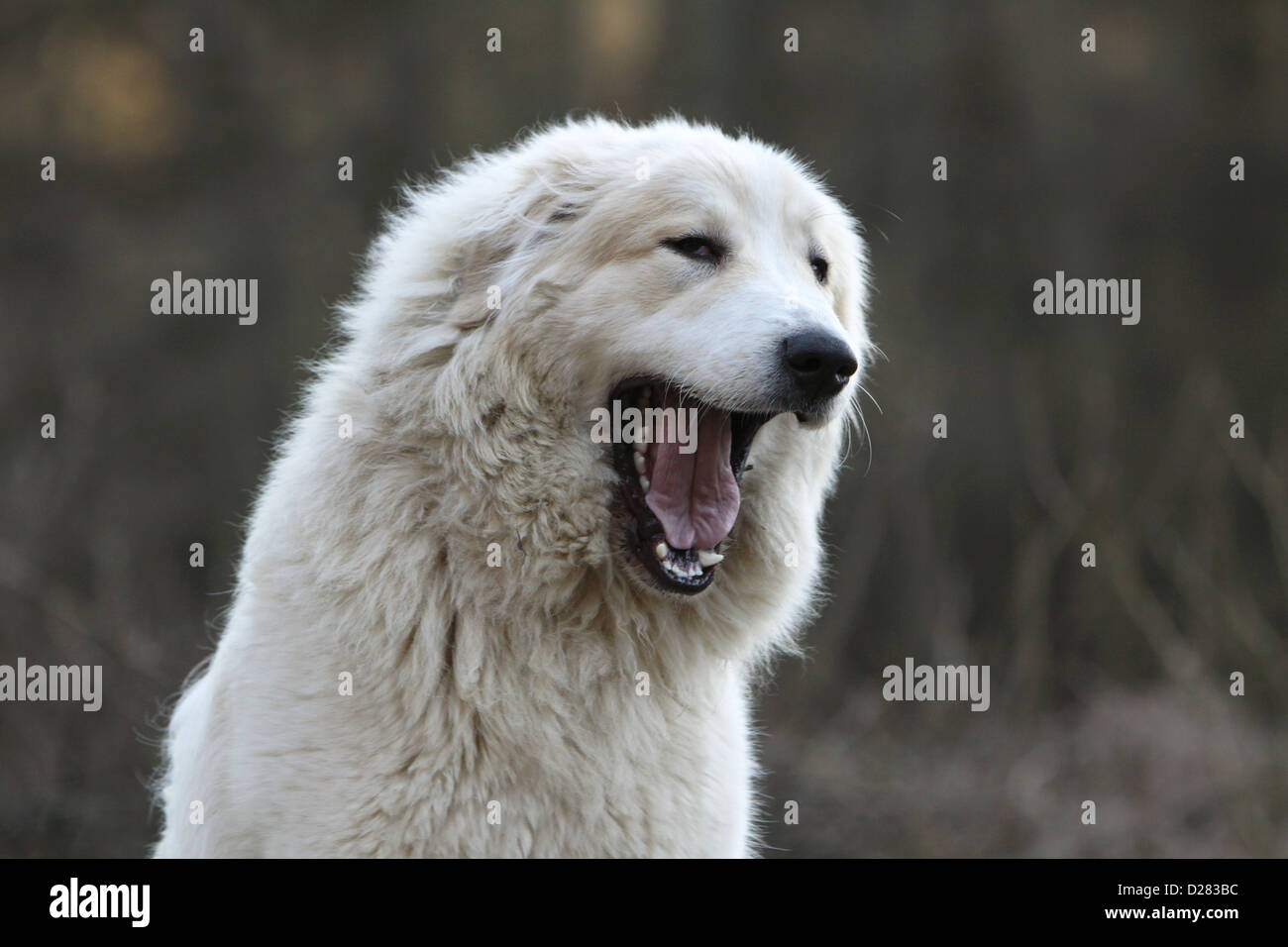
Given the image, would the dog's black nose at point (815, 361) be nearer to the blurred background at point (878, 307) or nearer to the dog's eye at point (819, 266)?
the dog's eye at point (819, 266)

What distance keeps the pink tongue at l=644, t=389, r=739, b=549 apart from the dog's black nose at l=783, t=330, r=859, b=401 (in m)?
0.35

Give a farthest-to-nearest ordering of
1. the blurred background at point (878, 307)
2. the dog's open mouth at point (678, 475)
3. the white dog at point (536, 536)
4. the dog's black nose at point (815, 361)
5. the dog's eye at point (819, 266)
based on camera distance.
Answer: the blurred background at point (878, 307) → the dog's eye at point (819, 266) → the dog's open mouth at point (678, 475) → the dog's black nose at point (815, 361) → the white dog at point (536, 536)

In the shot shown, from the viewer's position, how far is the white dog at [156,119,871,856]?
11.2 ft

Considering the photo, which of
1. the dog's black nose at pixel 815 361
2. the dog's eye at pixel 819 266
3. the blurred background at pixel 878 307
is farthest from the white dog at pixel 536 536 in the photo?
the blurred background at pixel 878 307

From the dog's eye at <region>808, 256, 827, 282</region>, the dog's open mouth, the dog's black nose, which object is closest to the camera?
the dog's black nose

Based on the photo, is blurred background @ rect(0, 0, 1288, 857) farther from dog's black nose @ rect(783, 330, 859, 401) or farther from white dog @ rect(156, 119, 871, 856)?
dog's black nose @ rect(783, 330, 859, 401)

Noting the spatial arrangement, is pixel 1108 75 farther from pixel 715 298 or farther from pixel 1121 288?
pixel 715 298

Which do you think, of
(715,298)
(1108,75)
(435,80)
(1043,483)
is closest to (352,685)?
(715,298)

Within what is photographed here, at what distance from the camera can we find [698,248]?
3775 mm

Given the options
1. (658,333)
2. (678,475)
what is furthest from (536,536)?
(658,333)

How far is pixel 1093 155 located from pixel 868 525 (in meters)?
4.34

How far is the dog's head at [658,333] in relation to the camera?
3598 millimetres

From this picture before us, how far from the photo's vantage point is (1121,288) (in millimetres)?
11492

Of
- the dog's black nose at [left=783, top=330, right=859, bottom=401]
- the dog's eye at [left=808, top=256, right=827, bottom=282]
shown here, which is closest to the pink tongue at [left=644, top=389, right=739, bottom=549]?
the dog's black nose at [left=783, top=330, right=859, bottom=401]
